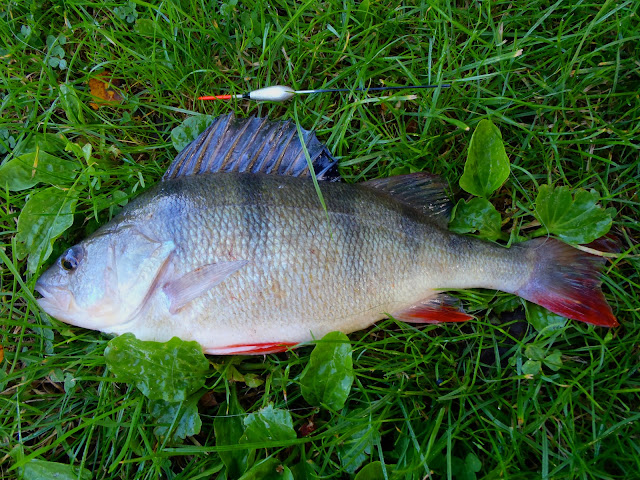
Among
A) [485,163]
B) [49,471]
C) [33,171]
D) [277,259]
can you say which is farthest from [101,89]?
[485,163]

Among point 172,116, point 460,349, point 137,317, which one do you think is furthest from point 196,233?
point 460,349

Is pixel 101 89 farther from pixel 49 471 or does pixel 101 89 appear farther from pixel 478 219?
pixel 478 219

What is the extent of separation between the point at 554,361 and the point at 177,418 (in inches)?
76.1

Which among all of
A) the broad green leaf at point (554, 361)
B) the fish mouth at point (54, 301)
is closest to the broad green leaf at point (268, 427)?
the fish mouth at point (54, 301)

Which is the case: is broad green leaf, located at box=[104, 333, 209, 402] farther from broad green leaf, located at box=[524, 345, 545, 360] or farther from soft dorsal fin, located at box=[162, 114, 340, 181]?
broad green leaf, located at box=[524, 345, 545, 360]

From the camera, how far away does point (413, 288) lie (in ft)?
7.19

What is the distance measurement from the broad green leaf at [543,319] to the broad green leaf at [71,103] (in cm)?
273

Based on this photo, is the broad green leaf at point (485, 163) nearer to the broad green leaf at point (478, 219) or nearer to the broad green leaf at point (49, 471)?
the broad green leaf at point (478, 219)

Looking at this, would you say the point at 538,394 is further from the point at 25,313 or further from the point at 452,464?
the point at 25,313

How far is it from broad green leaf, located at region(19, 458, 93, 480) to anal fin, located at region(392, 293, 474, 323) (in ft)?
5.83

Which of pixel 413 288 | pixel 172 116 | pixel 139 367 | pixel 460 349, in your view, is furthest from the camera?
pixel 172 116

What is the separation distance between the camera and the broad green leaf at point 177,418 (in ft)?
7.05

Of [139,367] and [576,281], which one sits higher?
[139,367]

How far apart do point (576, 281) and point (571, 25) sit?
146cm
